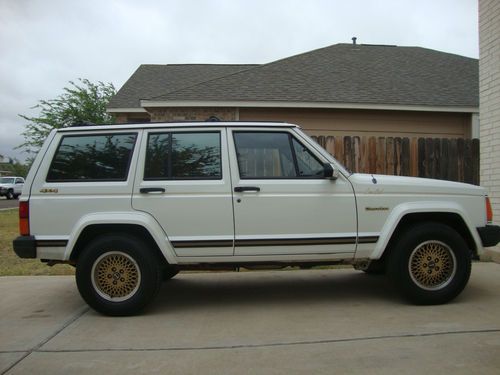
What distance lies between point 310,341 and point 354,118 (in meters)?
8.95

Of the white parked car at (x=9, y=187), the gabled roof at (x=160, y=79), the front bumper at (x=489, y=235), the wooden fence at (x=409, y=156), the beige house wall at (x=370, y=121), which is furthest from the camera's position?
the white parked car at (x=9, y=187)

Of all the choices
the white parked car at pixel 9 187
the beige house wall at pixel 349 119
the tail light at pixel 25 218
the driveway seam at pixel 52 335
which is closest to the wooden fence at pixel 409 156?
the beige house wall at pixel 349 119

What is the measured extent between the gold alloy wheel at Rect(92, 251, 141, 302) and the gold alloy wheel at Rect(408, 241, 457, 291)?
9.80 feet

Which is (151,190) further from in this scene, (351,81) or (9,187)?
(9,187)

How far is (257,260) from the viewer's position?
5.24 meters

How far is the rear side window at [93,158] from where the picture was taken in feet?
17.3

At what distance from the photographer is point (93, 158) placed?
17.5 ft

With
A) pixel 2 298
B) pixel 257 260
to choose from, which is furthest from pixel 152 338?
pixel 2 298

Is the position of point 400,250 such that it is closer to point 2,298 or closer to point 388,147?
point 388,147

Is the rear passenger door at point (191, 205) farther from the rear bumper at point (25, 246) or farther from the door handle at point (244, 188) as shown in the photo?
the rear bumper at point (25, 246)

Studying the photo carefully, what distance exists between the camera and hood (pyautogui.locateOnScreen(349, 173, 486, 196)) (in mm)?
5289

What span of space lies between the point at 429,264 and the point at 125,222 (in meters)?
3.28

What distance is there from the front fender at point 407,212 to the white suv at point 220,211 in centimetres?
1

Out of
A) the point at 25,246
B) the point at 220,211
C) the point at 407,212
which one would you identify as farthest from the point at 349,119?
the point at 25,246
